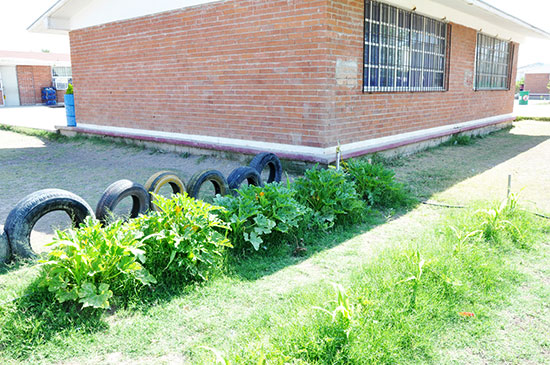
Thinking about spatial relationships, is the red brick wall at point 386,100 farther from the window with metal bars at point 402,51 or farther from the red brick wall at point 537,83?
the red brick wall at point 537,83

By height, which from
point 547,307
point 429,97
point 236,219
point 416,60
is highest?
point 416,60

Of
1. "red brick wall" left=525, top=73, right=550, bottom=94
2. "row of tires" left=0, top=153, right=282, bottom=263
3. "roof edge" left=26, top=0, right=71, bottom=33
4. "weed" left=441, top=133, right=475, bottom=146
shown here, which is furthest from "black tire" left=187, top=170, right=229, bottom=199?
"red brick wall" left=525, top=73, right=550, bottom=94

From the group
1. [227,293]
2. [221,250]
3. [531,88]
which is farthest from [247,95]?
[531,88]

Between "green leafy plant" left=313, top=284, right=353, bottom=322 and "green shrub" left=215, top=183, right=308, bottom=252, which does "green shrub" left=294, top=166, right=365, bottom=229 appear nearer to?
"green shrub" left=215, top=183, right=308, bottom=252

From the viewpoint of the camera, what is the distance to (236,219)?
429cm

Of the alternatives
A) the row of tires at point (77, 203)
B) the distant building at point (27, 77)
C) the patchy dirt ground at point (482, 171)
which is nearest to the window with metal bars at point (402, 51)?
the patchy dirt ground at point (482, 171)

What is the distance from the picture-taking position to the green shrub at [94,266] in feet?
10.2

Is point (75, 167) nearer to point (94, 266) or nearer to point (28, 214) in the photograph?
point (28, 214)

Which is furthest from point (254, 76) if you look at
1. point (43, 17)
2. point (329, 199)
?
point (43, 17)

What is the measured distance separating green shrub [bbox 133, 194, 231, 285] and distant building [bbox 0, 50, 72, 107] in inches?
1302

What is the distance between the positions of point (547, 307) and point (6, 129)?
1740 centimetres

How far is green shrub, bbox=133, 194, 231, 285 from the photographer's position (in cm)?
366

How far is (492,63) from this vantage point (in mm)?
14867

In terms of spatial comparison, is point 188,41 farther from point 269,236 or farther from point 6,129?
point 6,129
